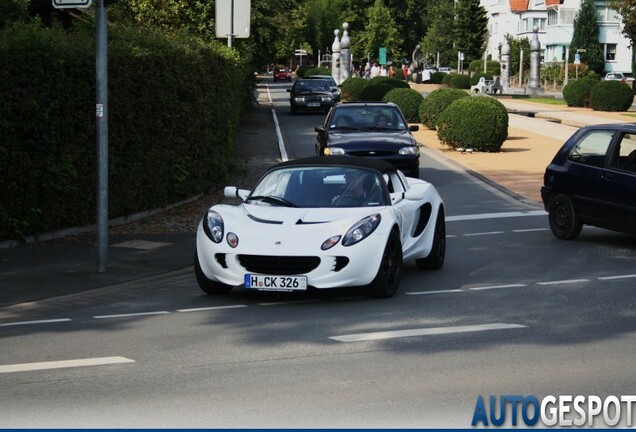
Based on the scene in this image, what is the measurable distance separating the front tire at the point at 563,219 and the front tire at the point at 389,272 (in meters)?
5.13

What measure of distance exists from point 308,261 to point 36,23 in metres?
7.26

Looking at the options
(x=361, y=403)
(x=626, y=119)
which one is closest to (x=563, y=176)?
(x=361, y=403)

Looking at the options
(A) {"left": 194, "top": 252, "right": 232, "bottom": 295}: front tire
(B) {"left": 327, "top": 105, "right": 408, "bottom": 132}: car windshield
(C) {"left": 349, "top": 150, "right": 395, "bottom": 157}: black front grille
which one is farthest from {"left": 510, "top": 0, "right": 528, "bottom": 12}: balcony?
(A) {"left": 194, "top": 252, "right": 232, "bottom": 295}: front tire

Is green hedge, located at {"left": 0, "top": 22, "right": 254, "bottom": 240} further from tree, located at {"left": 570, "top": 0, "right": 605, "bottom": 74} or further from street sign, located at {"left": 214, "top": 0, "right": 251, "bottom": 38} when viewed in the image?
tree, located at {"left": 570, "top": 0, "right": 605, "bottom": 74}

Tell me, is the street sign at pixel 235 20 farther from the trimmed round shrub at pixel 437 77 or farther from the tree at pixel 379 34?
the tree at pixel 379 34

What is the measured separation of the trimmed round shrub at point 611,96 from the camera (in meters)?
62.5

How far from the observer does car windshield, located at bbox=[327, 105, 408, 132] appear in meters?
25.5

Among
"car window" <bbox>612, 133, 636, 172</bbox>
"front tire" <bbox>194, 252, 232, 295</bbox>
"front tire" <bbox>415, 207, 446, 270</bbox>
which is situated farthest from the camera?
"car window" <bbox>612, 133, 636, 172</bbox>

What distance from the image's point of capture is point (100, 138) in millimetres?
14305

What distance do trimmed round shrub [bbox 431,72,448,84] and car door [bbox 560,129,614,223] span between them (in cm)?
9177

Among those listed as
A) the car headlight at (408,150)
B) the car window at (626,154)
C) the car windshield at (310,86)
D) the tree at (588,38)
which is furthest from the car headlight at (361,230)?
the tree at (588,38)

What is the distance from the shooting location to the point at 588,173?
1652cm

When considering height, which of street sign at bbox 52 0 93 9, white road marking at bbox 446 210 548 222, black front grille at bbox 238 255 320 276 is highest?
street sign at bbox 52 0 93 9

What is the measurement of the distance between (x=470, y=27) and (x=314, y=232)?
390 ft
